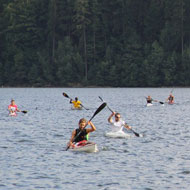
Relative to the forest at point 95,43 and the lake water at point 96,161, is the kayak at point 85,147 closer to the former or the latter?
the lake water at point 96,161

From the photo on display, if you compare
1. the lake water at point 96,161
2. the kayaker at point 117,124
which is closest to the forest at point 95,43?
the lake water at point 96,161

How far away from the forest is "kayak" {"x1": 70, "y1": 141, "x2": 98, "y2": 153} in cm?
9251

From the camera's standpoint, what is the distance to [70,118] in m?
45.8

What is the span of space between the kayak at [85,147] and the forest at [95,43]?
92511mm

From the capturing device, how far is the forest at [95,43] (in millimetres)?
120562

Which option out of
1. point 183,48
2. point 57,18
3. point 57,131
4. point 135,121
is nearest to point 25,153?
point 57,131

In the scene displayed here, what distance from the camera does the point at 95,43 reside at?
131000mm

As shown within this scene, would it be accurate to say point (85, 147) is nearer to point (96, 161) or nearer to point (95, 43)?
point (96, 161)

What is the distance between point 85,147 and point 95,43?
107m

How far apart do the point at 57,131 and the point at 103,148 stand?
341 inches

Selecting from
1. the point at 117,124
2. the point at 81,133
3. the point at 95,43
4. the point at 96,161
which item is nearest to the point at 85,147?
the point at 81,133

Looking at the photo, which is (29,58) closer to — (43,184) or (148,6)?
(148,6)

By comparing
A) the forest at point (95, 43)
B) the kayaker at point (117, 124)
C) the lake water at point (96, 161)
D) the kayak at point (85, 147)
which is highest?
the forest at point (95, 43)

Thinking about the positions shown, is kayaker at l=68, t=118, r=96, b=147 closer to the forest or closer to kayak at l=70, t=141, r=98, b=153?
kayak at l=70, t=141, r=98, b=153
